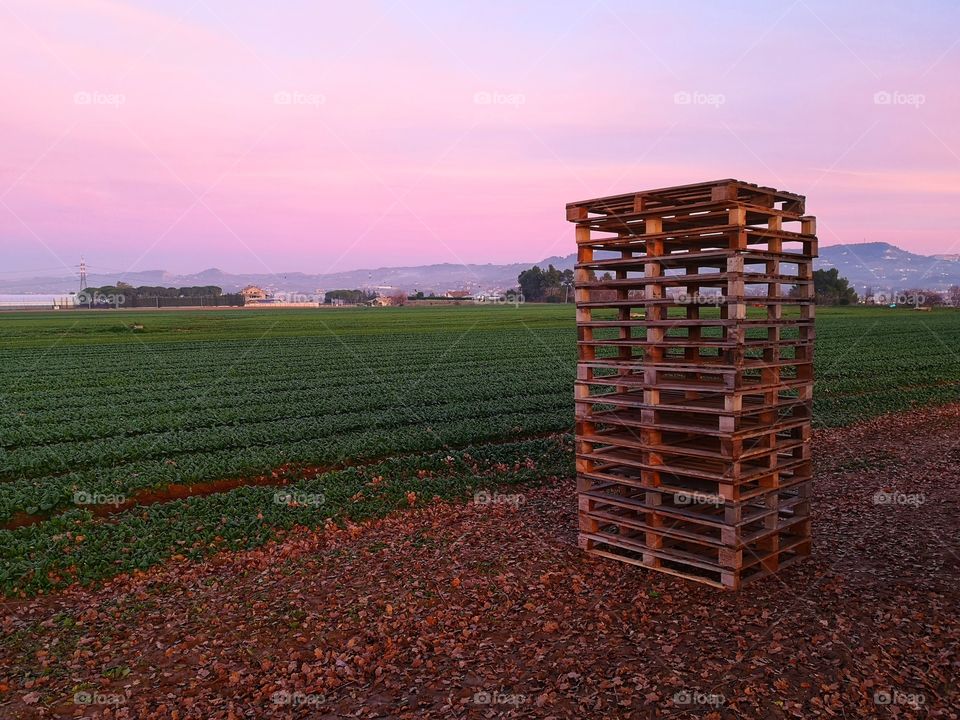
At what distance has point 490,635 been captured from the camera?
7973 millimetres

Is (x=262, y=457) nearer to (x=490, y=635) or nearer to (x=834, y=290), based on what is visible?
(x=490, y=635)

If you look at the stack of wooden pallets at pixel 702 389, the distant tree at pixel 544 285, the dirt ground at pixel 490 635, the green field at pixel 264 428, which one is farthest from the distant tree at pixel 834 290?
the stack of wooden pallets at pixel 702 389

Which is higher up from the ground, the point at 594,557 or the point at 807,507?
the point at 807,507

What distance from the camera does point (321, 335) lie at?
55.9m

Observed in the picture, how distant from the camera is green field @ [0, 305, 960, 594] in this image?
37.4 ft

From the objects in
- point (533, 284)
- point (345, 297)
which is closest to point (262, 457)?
point (533, 284)

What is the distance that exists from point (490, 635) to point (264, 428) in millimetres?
12011

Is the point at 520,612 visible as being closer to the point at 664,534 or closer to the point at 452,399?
the point at 664,534

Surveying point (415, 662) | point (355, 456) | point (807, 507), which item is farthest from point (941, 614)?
point (355, 456)

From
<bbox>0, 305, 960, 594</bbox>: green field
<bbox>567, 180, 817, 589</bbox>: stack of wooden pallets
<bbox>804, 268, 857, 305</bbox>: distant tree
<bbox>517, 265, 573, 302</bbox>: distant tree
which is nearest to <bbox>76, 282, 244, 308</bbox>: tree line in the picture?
<bbox>517, 265, 573, 302</bbox>: distant tree

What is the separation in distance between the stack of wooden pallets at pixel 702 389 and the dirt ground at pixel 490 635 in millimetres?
579

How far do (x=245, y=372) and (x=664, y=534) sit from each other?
25199 mm

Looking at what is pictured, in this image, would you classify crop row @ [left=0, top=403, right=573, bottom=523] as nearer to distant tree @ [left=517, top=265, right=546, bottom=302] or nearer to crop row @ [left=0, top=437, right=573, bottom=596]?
crop row @ [left=0, top=437, right=573, bottom=596]

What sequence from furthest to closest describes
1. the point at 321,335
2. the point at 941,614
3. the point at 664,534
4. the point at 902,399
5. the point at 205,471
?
the point at 321,335
the point at 902,399
the point at 205,471
the point at 664,534
the point at 941,614
